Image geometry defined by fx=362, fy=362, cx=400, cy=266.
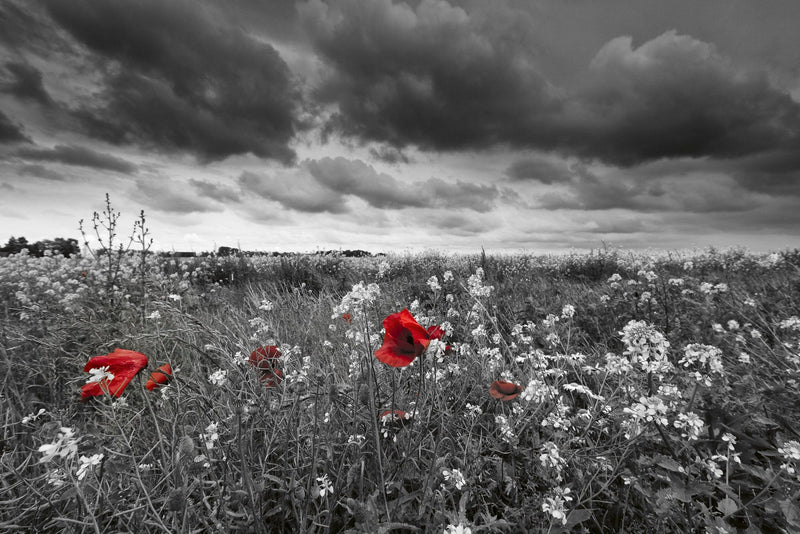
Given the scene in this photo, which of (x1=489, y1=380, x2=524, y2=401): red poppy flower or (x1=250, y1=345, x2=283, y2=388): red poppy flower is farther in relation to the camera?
(x1=250, y1=345, x2=283, y2=388): red poppy flower

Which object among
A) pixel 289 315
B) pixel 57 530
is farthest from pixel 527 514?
pixel 289 315

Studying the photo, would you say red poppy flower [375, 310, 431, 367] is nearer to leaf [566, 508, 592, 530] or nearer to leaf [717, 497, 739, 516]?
leaf [566, 508, 592, 530]

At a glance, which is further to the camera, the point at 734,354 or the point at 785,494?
the point at 734,354

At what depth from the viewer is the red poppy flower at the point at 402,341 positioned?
1.22 meters

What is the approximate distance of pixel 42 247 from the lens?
13758 mm

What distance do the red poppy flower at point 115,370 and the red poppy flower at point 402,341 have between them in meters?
0.86

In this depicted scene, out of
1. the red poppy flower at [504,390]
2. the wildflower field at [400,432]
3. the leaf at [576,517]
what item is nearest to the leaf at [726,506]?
the wildflower field at [400,432]

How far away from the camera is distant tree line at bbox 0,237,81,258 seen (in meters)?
13.3

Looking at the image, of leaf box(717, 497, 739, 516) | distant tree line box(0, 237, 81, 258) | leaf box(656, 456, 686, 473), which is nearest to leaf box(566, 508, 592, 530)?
leaf box(656, 456, 686, 473)

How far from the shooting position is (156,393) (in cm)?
277

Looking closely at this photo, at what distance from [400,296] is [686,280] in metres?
4.58

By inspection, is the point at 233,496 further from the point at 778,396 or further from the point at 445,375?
the point at 778,396

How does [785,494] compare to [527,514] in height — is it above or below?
above

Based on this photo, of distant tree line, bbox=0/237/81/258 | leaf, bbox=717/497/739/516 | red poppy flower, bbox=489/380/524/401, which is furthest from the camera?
distant tree line, bbox=0/237/81/258
